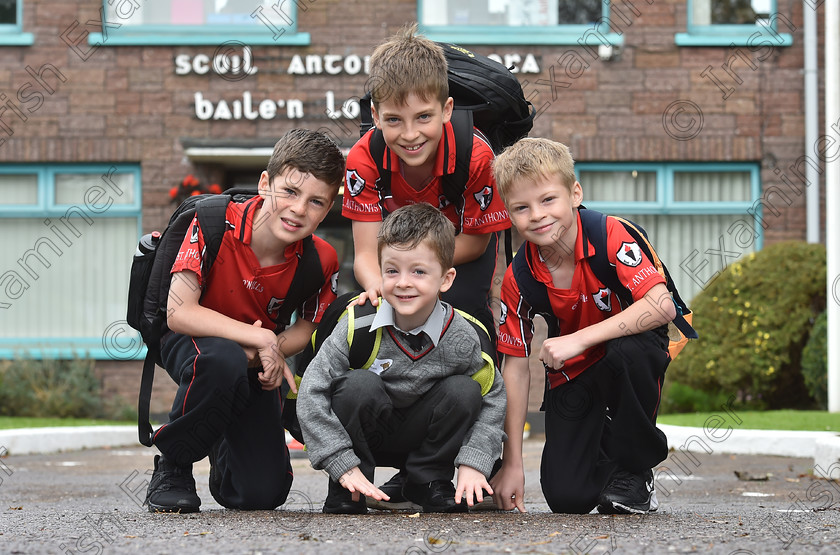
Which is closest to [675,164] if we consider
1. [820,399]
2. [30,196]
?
[820,399]

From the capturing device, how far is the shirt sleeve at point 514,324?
385 centimetres

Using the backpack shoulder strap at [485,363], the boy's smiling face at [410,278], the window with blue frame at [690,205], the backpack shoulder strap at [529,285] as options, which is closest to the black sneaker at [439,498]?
the backpack shoulder strap at [485,363]

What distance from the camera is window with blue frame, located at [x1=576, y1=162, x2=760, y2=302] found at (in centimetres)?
1162

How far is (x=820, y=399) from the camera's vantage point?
973 centimetres

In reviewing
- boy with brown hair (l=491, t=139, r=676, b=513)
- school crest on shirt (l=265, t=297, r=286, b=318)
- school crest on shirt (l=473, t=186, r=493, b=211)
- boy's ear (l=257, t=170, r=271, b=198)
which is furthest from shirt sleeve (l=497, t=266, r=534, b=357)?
boy's ear (l=257, t=170, r=271, b=198)

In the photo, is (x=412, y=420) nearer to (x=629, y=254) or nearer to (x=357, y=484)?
(x=357, y=484)

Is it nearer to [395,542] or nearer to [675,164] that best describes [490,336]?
[395,542]

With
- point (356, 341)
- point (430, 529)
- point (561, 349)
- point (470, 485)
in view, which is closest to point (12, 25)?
point (356, 341)

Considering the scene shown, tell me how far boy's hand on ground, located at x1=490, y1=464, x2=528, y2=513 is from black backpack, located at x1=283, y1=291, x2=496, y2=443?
33 cm

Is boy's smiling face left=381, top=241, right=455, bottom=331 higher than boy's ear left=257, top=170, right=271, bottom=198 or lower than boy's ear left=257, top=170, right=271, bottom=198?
lower

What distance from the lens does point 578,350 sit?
3.62 m

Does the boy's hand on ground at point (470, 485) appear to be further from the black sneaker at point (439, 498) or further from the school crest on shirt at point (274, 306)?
the school crest on shirt at point (274, 306)

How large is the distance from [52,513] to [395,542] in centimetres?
195

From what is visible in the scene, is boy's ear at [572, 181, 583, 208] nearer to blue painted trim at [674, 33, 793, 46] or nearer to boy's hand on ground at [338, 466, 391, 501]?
boy's hand on ground at [338, 466, 391, 501]
